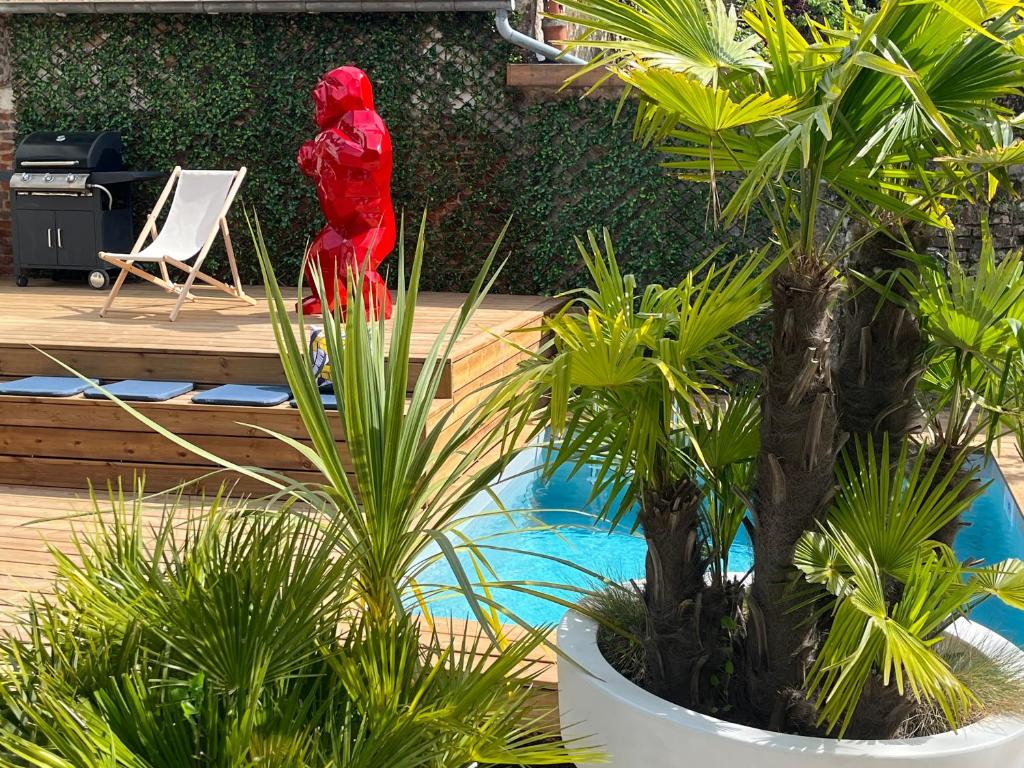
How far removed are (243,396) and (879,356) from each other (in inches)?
133

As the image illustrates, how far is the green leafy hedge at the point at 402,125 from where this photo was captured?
771cm

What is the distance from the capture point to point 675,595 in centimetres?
220

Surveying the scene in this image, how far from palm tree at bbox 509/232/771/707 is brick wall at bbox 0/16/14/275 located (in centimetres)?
826

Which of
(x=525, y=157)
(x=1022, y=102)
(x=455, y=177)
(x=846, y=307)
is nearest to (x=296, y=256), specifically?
(x=455, y=177)

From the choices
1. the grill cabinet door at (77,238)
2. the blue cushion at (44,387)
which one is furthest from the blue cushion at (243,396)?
the grill cabinet door at (77,238)

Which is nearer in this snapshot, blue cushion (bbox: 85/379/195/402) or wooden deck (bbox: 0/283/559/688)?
wooden deck (bbox: 0/283/559/688)

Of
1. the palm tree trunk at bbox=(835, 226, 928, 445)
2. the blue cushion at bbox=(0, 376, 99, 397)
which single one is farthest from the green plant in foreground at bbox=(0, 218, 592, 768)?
the blue cushion at bbox=(0, 376, 99, 397)

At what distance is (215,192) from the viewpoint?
709 cm

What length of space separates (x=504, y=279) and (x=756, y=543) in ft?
20.7

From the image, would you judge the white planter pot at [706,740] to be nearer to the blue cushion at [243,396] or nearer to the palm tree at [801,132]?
the palm tree at [801,132]

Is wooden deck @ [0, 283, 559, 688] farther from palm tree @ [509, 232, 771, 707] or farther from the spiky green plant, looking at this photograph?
the spiky green plant

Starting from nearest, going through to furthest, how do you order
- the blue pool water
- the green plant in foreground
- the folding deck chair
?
the green plant in foreground < the blue pool water < the folding deck chair

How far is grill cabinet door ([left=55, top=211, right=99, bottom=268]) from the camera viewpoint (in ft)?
26.7

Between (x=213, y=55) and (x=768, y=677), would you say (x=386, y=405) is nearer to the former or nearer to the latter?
(x=768, y=677)
